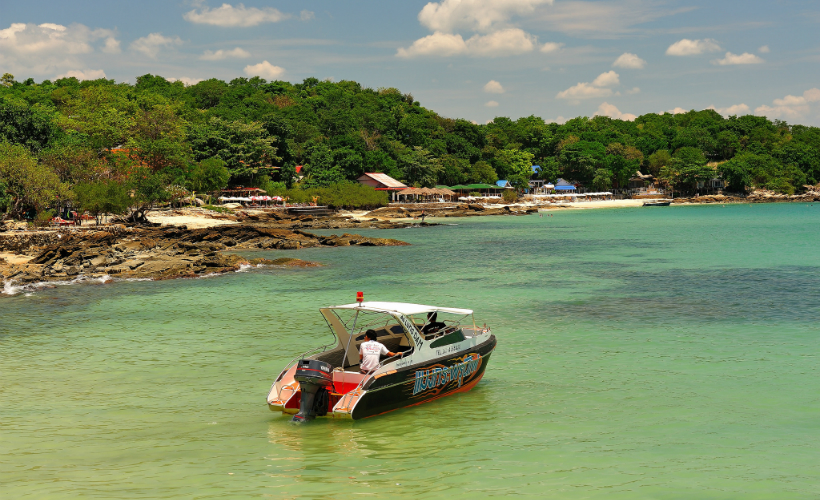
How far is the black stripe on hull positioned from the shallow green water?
0.33 metres

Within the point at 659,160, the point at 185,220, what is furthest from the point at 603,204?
the point at 185,220

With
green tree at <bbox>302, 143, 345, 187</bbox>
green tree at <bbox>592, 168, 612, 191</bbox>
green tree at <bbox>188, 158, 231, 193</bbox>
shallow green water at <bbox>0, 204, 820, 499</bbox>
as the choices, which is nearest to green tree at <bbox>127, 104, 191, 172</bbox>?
green tree at <bbox>188, 158, 231, 193</bbox>

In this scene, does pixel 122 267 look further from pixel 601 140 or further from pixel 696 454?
pixel 601 140

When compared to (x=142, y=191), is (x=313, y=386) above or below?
below

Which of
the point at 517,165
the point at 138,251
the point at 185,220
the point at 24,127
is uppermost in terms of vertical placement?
the point at 517,165

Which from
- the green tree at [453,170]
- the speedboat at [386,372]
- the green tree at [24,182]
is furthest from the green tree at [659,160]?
the speedboat at [386,372]

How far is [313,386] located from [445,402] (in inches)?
130

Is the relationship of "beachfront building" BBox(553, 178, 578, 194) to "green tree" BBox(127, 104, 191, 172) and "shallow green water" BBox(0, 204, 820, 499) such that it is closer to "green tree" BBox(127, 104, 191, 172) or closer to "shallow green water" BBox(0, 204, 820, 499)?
"green tree" BBox(127, 104, 191, 172)

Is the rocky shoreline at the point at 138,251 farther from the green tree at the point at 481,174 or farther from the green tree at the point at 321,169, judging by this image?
the green tree at the point at 481,174

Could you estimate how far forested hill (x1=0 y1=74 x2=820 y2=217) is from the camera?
76625 mm

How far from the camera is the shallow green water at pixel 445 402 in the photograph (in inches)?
427

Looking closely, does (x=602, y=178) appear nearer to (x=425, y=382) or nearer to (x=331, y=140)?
(x=331, y=140)

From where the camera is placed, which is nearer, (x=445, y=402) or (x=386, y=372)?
(x=386, y=372)

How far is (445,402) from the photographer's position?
1498 centimetres
